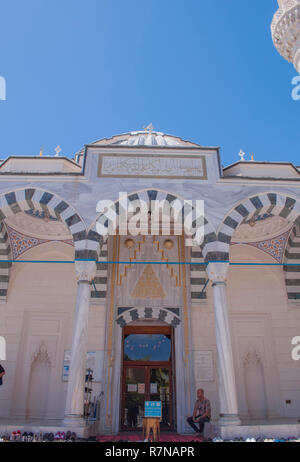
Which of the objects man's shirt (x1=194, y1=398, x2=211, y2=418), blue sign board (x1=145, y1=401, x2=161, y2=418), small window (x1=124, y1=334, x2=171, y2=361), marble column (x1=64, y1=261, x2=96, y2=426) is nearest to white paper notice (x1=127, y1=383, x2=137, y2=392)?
small window (x1=124, y1=334, x2=171, y2=361)

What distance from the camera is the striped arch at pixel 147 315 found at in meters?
6.88

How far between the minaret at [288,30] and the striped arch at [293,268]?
13.6 feet

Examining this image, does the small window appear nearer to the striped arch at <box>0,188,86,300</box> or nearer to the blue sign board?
the striped arch at <box>0,188,86,300</box>

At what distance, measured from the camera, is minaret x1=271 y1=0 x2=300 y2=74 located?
8508 mm

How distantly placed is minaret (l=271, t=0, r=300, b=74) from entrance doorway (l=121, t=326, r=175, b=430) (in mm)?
6905

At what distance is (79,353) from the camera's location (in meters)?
4.97

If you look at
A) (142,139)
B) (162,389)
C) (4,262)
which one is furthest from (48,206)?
(142,139)

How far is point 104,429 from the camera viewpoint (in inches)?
238

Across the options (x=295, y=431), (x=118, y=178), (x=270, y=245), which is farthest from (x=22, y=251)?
(x=295, y=431)

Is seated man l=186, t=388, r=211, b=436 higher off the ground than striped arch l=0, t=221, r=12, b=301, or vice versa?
striped arch l=0, t=221, r=12, b=301

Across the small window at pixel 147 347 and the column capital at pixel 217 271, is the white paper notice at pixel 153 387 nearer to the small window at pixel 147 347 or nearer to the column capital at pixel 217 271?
the small window at pixel 147 347

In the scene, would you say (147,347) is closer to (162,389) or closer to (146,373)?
(146,373)

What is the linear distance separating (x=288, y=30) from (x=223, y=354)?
7.65m

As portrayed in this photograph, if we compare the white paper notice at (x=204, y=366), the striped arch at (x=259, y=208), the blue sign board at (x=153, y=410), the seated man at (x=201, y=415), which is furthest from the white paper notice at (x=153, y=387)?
the striped arch at (x=259, y=208)
